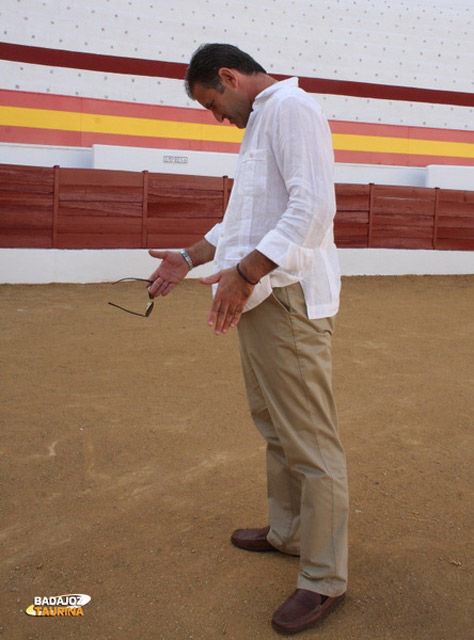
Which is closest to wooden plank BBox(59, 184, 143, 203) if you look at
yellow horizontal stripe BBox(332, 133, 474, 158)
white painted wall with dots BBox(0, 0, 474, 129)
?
white painted wall with dots BBox(0, 0, 474, 129)

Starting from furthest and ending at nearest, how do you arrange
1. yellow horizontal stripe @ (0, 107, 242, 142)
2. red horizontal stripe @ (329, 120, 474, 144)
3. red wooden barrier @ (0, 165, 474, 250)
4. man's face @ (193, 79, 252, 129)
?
1. red horizontal stripe @ (329, 120, 474, 144)
2. yellow horizontal stripe @ (0, 107, 242, 142)
3. red wooden barrier @ (0, 165, 474, 250)
4. man's face @ (193, 79, 252, 129)

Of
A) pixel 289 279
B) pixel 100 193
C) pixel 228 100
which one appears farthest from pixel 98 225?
pixel 289 279

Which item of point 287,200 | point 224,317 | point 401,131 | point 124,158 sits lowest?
point 224,317

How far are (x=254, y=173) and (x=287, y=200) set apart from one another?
0.09 metres

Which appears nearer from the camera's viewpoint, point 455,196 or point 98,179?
point 98,179

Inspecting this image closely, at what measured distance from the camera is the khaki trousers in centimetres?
142

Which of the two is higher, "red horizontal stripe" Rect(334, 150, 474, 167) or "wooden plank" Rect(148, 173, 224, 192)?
"red horizontal stripe" Rect(334, 150, 474, 167)

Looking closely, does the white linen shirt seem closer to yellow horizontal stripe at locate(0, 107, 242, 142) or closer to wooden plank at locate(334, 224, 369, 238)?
wooden plank at locate(334, 224, 369, 238)

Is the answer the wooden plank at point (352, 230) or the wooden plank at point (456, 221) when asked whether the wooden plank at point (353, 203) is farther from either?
the wooden plank at point (456, 221)

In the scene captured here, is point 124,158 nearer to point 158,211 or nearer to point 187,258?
point 158,211

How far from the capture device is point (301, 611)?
1.44 metres

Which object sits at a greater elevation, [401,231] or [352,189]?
[352,189]

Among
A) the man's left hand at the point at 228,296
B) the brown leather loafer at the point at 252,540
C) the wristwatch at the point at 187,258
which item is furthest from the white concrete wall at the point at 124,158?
the man's left hand at the point at 228,296

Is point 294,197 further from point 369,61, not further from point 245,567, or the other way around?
point 369,61
